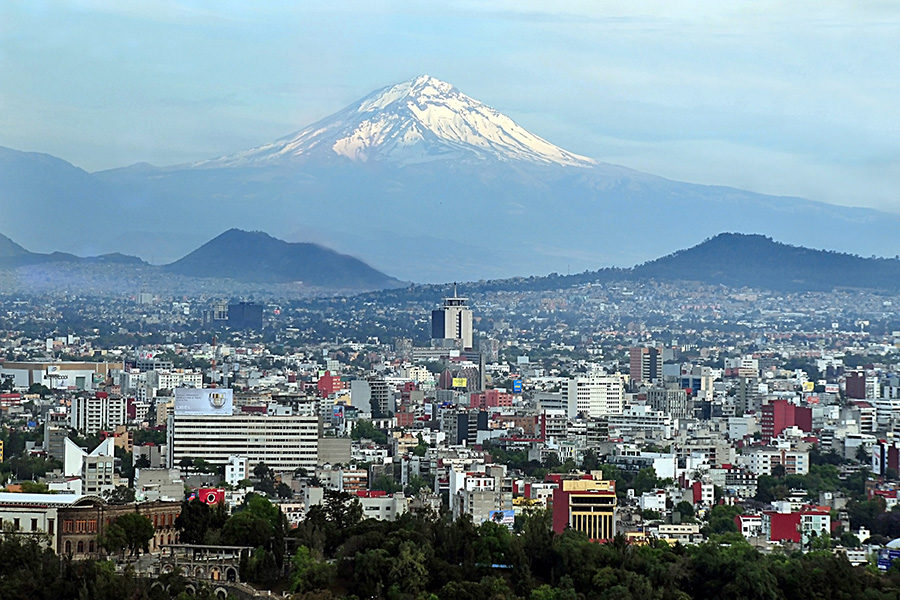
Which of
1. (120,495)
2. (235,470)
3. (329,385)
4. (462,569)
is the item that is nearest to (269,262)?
(329,385)

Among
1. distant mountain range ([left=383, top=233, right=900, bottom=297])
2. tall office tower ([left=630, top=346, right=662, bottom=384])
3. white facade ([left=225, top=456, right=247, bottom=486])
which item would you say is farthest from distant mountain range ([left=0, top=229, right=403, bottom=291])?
white facade ([left=225, top=456, right=247, bottom=486])

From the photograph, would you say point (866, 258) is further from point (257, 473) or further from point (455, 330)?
point (257, 473)

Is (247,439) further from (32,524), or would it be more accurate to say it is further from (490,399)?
(490,399)

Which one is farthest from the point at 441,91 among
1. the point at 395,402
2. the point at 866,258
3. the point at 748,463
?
the point at 748,463

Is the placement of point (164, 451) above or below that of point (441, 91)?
below

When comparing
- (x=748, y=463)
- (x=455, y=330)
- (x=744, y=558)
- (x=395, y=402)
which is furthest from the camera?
(x=455, y=330)

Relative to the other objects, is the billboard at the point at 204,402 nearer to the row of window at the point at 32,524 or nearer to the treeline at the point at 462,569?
the row of window at the point at 32,524
